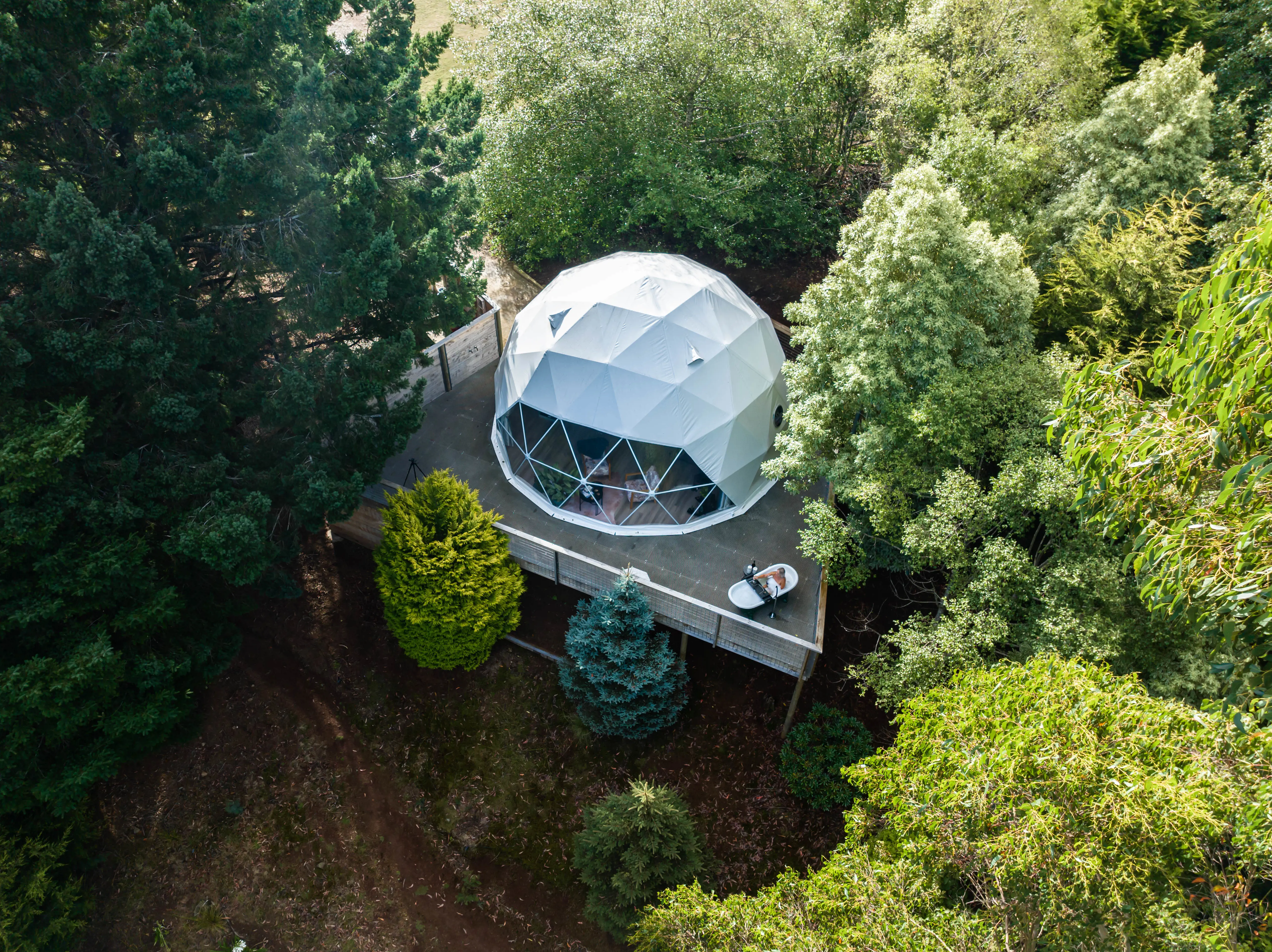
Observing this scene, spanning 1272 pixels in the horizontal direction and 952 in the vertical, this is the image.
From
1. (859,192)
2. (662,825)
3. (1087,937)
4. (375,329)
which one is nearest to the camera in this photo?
(1087,937)

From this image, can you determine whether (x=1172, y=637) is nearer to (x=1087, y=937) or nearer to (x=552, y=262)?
(x=1087, y=937)

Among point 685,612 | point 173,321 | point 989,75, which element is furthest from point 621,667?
point 989,75

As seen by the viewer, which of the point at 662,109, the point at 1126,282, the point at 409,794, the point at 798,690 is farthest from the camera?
the point at 662,109

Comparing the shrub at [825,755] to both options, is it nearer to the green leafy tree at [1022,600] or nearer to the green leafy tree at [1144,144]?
the green leafy tree at [1022,600]

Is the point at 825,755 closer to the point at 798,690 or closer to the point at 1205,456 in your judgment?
the point at 798,690

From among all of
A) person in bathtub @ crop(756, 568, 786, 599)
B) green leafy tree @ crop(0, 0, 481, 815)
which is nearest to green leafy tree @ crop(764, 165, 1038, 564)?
person in bathtub @ crop(756, 568, 786, 599)

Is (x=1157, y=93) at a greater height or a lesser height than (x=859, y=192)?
greater

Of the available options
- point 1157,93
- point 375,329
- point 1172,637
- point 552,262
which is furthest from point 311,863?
point 1157,93
